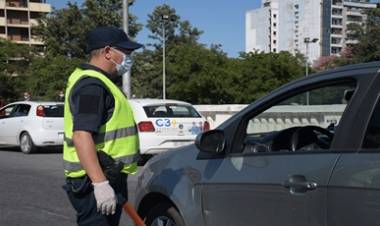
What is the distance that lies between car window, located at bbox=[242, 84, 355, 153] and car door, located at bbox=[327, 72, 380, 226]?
402mm

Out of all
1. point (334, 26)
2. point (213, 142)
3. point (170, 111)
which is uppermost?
point (334, 26)

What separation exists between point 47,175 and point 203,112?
1139 centimetres

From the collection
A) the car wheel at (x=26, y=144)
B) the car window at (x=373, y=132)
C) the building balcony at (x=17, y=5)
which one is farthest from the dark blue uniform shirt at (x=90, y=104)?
the building balcony at (x=17, y=5)

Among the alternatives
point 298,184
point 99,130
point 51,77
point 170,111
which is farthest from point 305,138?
point 51,77

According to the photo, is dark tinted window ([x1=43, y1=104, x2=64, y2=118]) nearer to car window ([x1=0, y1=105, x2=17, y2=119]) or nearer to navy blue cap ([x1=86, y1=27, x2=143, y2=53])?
car window ([x1=0, y1=105, x2=17, y2=119])

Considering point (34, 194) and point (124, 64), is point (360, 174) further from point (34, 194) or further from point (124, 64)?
point (34, 194)

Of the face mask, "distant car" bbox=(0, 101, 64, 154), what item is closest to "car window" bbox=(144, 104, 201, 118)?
"distant car" bbox=(0, 101, 64, 154)

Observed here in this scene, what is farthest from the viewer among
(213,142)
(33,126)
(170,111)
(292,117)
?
(33,126)

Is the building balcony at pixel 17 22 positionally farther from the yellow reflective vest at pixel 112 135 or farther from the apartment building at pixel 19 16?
the yellow reflective vest at pixel 112 135

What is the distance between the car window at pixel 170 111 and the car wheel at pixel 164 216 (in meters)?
7.56

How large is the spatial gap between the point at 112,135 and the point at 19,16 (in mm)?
112446

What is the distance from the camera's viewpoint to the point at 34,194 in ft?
30.0

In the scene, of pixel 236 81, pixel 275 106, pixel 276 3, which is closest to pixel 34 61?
pixel 236 81

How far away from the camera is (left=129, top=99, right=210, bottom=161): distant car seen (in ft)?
40.4
